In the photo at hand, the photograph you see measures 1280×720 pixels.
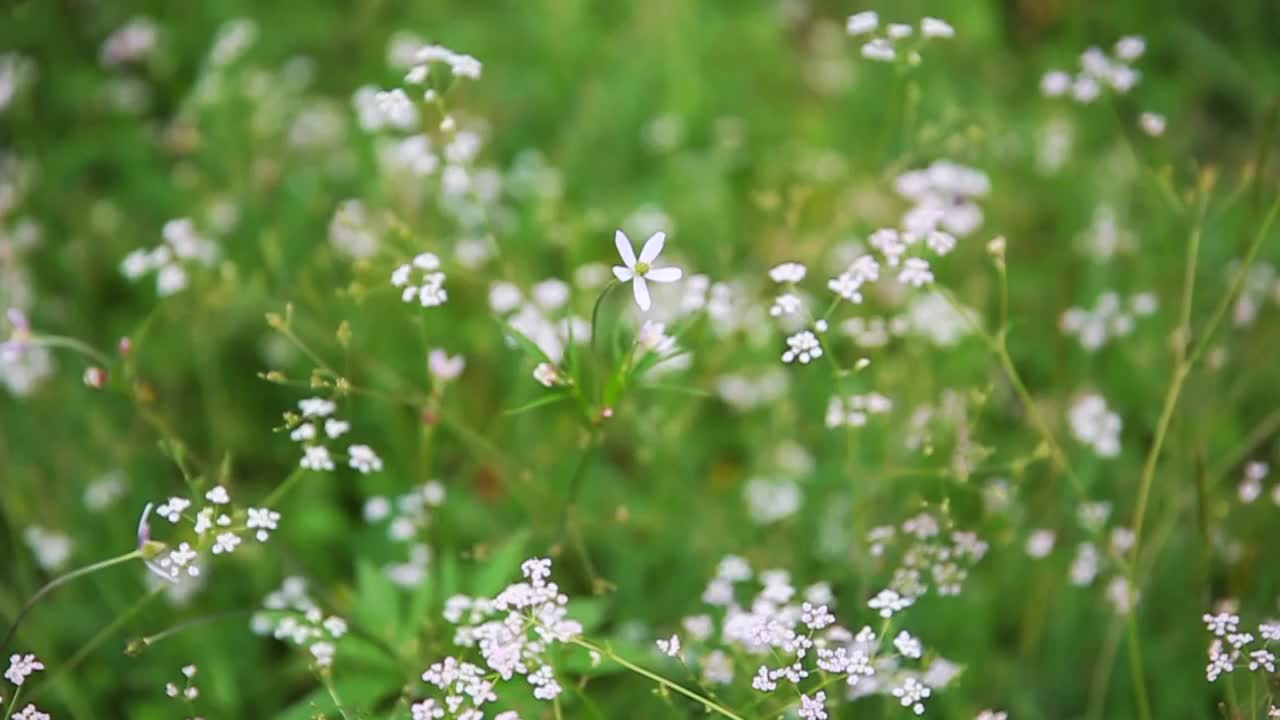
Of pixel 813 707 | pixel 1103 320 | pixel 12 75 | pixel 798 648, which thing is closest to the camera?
pixel 813 707

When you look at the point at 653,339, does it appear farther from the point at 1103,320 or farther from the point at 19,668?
the point at 1103,320

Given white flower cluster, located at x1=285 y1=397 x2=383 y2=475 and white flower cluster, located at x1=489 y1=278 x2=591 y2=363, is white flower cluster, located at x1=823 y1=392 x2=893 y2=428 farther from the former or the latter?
white flower cluster, located at x1=285 y1=397 x2=383 y2=475

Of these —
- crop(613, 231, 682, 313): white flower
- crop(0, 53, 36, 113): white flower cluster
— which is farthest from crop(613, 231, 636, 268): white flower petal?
crop(0, 53, 36, 113): white flower cluster

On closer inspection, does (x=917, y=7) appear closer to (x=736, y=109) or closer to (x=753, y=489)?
(x=736, y=109)

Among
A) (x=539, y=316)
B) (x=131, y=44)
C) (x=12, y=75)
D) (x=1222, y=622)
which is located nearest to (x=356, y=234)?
(x=539, y=316)

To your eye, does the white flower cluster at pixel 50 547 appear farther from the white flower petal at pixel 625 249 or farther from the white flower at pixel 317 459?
the white flower petal at pixel 625 249

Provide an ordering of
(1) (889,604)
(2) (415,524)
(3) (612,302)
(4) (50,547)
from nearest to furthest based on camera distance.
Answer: (1) (889,604), (2) (415,524), (4) (50,547), (3) (612,302)
